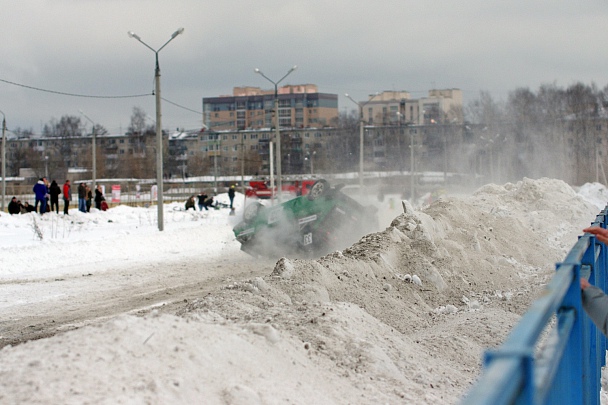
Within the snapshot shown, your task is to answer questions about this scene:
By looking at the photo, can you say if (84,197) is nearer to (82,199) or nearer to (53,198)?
(82,199)

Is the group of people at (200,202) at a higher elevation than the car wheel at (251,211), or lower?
lower

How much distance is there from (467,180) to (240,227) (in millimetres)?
71058

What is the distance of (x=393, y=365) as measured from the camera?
20.1 ft

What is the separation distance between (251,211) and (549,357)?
1513 centimetres

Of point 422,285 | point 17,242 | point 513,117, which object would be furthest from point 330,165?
point 422,285

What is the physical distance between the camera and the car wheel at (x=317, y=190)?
1714 centimetres

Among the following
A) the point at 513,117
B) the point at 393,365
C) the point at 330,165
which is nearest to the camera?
the point at 393,365

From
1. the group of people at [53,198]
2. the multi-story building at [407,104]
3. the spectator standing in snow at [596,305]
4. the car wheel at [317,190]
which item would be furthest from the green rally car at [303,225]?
the multi-story building at [407,104]

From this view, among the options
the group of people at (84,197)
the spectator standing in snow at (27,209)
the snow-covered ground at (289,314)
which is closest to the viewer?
the snow-covered ground at (289,314)

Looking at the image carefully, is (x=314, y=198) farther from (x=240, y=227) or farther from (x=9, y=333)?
Result: (x=9, y=333)

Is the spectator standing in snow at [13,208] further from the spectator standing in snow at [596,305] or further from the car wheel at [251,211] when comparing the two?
the spectator standing in snow at [596,305]

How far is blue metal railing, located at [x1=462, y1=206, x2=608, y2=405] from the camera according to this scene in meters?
1.84

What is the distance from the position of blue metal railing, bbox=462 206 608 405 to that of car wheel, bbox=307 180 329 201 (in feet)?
38.9

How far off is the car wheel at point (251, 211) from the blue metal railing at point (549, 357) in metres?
12.6
